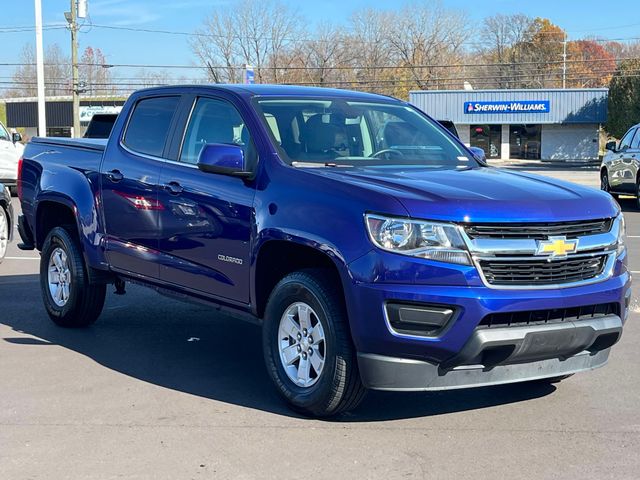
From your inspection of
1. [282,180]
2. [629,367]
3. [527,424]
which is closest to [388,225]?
[282,180]

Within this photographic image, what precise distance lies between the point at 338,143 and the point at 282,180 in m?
0.77

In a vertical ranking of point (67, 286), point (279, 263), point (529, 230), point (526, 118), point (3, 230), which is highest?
point (526, 118)

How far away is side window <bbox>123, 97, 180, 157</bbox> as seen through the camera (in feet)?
20.3

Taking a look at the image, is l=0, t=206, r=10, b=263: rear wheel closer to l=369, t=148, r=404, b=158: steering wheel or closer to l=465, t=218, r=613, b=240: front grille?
l=369, t=148, r=404, b=158: steering wheel

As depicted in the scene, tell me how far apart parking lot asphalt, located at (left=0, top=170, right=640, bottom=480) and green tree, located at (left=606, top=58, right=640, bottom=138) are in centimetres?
4863

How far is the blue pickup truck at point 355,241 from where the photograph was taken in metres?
4.27

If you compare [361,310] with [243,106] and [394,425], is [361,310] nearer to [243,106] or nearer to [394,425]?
[394,425]

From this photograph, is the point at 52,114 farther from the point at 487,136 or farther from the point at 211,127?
the point at 211,127

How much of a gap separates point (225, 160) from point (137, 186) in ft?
4.04

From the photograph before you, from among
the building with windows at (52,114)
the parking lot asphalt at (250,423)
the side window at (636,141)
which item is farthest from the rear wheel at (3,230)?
the building with windows at (52,114)

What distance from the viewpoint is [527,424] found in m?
4.80

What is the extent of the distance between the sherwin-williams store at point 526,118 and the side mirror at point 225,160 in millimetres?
53019

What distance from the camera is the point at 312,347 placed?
477cm

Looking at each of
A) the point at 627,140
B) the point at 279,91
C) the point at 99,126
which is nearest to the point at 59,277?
the point at 279,91
